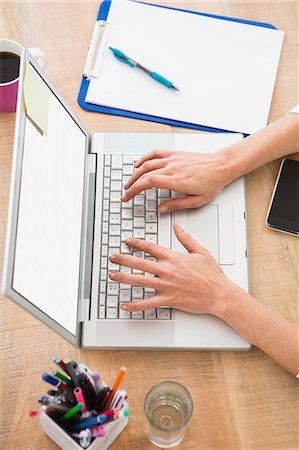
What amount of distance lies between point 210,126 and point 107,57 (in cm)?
26

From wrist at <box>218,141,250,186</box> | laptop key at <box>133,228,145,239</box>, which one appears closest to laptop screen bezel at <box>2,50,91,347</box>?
laptop key at <box>133,228,145,239</box>

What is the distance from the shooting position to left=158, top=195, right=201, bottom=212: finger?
3.44 ft

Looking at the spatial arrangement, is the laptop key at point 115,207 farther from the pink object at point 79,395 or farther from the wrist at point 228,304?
the pink object at point 79,395

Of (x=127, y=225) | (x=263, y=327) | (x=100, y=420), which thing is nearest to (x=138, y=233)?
(x=127, y=225)

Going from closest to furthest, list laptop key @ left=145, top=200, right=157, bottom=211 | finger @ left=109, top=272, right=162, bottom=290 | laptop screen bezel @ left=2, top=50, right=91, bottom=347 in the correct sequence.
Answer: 1. laptop screen bezel @ left=2, top=50, right=91, bottom=347
2. finger @ left=109, top=272, right=162, bottom=290
3. laptop key @ left=145, top=200, right=157, bottom=211

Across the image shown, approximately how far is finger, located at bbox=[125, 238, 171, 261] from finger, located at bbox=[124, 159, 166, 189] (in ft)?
0.39

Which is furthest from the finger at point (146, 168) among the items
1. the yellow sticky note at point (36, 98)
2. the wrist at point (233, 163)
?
the yellow sticky note at point (36, 98)

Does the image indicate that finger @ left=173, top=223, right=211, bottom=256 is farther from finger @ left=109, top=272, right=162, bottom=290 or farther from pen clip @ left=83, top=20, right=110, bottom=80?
pen clip @ left=83, top=20, right=110, bottom=80

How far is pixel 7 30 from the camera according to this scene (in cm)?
123

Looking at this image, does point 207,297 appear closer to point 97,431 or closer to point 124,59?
point 97,431

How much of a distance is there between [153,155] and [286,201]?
0.25 metres

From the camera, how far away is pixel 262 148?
3.56 feet

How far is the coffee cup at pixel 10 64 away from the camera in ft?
3.56

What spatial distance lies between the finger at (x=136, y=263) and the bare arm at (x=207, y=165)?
0.37 ft
